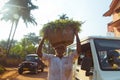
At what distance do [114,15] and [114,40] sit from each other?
77.9 feet

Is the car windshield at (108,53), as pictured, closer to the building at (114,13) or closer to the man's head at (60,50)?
the man's head at (60,50)

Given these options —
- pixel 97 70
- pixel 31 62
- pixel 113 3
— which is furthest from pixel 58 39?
pixel 113 3

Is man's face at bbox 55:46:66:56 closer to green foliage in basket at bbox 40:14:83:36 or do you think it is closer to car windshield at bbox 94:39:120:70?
green foliage in basket at bbox 40:14:83:36

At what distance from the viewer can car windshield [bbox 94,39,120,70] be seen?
5.45 m

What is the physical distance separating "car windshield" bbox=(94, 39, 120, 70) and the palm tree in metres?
35.3

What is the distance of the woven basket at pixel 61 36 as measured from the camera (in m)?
5.44

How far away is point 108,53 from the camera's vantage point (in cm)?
579

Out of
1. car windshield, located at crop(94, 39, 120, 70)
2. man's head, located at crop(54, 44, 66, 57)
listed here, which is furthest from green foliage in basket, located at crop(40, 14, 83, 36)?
car windshield, located at crop(94, 39, 120, 70)

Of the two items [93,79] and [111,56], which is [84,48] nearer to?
[111,56]

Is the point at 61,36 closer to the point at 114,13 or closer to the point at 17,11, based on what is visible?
the point at 114,13

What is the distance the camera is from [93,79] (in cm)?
529

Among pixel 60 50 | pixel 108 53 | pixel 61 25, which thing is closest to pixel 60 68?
pixel 60 50

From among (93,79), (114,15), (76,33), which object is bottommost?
(93,79)

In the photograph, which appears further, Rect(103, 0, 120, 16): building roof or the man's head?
Rect(103, 0, 120, 16): building roof
